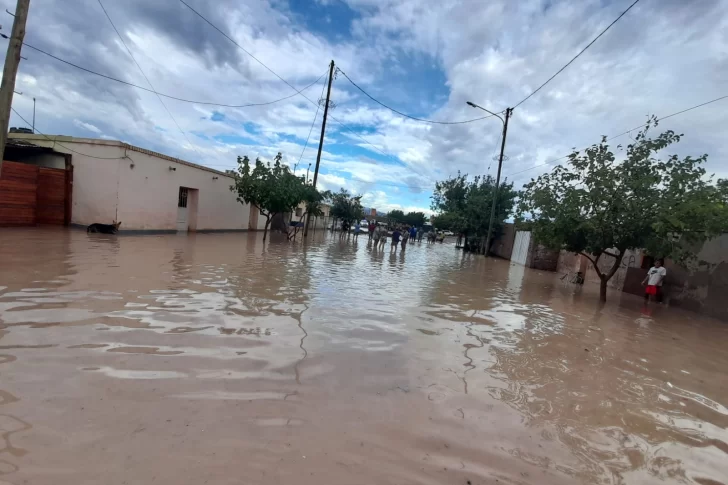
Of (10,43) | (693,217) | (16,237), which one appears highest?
(10,43)

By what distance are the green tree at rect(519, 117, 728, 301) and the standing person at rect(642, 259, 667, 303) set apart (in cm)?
99

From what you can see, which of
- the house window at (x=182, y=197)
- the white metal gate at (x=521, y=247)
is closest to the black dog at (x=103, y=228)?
the house window at (x=182, y=197)

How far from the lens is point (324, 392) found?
10.8 feet

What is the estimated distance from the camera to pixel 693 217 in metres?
8.32

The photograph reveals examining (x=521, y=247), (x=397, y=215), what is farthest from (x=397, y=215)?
(x=521, y=247)

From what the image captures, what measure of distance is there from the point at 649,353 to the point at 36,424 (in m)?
7.22

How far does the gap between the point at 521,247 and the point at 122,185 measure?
21.3 meters

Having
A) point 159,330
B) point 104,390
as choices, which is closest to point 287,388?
point 104,390

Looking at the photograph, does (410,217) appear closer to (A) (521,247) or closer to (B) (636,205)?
(A) (521,247)

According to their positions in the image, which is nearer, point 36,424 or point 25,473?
point 25,473

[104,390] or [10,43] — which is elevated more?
[10,43]

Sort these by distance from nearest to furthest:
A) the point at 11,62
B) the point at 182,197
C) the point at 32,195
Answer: the point at 11,62
the point at 32,195
the point at 182,197

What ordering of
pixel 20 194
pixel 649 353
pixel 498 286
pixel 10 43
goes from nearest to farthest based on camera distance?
pixel 649 353 → pixel 10 43 → pixel 498 286 → pixel 20 194

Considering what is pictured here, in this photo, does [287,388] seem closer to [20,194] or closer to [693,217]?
[693,217]
